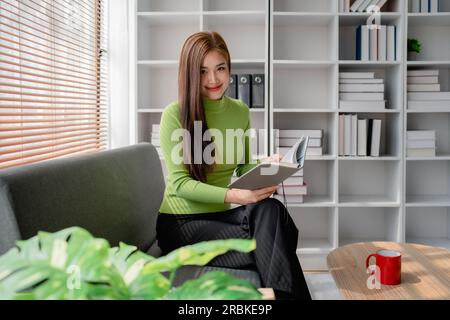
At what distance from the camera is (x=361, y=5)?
249 cm

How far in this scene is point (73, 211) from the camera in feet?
3.57

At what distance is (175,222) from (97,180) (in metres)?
0.33

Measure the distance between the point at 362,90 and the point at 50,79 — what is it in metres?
1.61

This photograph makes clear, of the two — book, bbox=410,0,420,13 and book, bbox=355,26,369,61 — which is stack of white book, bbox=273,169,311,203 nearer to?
book, bbox=355,26,369,61

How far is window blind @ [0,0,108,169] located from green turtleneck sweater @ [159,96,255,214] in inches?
18.6

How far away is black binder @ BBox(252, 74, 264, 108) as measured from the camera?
98.8 inches

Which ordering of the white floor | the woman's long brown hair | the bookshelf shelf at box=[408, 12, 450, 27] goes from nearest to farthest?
the woman's long brown hair
the white floor
the bookshelf shelf at box=[408, 12, 450, 27]

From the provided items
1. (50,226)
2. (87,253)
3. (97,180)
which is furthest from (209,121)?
(87,253)

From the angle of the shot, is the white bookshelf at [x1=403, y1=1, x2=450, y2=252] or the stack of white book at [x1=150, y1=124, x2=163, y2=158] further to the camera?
the white bookshelf at [x1=403, y1=1, x2=450, y2=252]

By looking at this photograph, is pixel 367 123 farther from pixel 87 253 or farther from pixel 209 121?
pixel 87 253

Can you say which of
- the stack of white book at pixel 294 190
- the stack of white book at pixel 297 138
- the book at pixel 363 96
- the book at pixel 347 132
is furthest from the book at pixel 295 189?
the book at pixel 363 96

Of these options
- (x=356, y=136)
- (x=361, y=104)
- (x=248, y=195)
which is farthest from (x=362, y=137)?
(x=248, y=195)

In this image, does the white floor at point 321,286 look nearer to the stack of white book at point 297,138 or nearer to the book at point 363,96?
the stack of white book at point 297,138

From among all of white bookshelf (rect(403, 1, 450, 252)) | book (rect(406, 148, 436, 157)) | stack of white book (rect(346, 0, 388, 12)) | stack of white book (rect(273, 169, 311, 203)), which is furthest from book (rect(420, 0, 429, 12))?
stack of white book (rect(273, 169, 311, 203))
